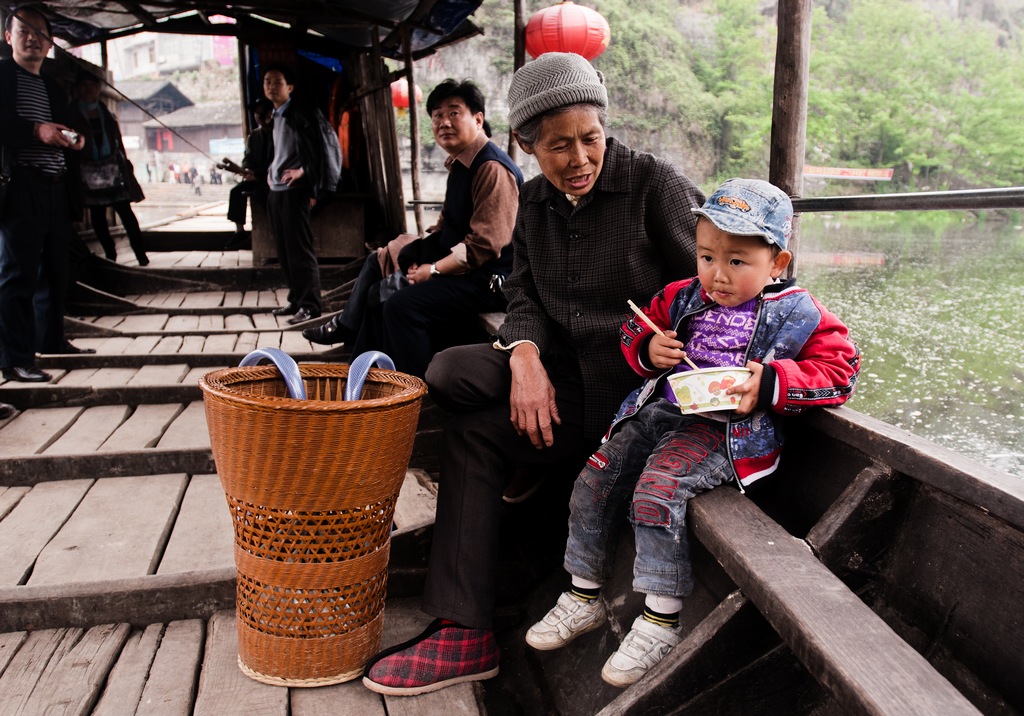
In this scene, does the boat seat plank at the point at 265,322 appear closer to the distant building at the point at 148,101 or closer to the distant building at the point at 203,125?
the distant building at the point at 148,101

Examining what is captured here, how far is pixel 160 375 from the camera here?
403 cm

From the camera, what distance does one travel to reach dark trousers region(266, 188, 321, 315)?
523 centimetres

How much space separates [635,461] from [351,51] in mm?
6948

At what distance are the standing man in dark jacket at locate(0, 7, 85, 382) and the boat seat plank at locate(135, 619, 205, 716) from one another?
250cm

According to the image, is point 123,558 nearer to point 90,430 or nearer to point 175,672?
point 175,672

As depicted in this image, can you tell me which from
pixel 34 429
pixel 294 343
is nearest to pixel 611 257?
pixel 34 429

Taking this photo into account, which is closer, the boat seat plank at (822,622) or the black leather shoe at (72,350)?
the boat seat plank at (822,622)

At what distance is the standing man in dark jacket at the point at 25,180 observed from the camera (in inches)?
148

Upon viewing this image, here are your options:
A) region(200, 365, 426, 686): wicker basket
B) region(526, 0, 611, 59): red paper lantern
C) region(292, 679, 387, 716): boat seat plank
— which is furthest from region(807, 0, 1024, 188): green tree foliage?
region(292, 679, 387, 716): boat seat plank

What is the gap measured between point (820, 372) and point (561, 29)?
6.55 metres

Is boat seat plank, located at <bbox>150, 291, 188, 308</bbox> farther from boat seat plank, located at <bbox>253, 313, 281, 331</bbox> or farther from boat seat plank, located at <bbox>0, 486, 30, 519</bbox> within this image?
boat seat plank, located at <bbox>0, 486, 30, 519</bbox>

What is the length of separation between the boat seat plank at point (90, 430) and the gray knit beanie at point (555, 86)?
222 cm

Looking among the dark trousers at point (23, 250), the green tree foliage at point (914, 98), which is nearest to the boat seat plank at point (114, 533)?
the dark trousers at point (23, 250)

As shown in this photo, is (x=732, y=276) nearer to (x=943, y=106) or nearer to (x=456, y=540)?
(x=456, y=540)
